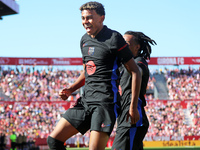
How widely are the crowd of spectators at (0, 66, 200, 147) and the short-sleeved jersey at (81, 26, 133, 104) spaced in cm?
2522

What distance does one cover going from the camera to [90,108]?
445 cm

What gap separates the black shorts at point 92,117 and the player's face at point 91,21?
94cm

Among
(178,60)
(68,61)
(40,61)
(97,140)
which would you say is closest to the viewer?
(97,140)

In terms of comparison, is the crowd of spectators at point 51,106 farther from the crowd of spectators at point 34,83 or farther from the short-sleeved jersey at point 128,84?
the short-sleeved jersey at point 128,84

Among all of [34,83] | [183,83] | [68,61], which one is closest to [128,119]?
[34,83]

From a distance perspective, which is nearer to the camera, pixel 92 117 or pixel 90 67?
pixel 92 117

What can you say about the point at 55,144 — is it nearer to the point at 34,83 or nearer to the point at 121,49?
the point at 121,49

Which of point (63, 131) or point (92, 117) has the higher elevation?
point (92, 117)

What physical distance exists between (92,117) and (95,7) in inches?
54.7

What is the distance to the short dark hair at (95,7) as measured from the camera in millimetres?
4527

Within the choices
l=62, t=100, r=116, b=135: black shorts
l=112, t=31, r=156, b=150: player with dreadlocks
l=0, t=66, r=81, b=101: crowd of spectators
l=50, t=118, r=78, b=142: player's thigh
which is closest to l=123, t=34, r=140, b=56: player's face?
l=112, t=31, r=156, b=150: player with dreadlocks

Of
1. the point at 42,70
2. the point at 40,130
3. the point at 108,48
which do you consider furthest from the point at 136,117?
the point at 42,70

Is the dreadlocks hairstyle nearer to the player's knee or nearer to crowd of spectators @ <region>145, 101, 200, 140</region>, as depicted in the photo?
the player's knee

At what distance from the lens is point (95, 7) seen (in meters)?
4.53
